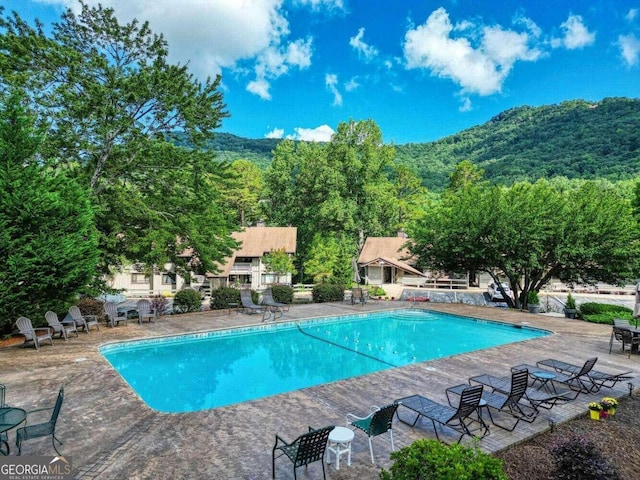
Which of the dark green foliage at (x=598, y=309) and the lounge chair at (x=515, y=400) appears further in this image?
the dark green foliage at (x=598, y=309)

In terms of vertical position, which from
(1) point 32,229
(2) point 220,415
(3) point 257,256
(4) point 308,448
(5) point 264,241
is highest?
(5) point 264,241

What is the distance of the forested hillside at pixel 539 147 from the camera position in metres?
51.9

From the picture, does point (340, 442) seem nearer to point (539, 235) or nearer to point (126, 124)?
point (126, 124)

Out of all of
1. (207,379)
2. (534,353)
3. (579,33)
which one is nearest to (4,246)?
(207,379)

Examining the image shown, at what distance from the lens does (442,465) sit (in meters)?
3.17

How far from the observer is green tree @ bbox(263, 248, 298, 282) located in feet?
106

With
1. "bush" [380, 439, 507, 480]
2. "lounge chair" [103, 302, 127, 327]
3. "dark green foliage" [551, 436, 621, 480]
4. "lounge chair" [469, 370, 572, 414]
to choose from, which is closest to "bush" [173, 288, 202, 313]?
"lounge chair" [103, 302, 127, 327]

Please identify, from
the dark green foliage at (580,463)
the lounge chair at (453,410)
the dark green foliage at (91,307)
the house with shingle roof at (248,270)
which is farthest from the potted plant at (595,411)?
the house with shingle roof at (248,270)

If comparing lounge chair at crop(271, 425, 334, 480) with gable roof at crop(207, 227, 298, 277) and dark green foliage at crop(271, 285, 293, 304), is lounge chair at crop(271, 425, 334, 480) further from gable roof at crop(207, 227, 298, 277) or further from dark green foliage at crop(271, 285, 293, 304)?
gable roof at crop(207, 227, 298, 277)

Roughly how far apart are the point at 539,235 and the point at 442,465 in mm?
17786

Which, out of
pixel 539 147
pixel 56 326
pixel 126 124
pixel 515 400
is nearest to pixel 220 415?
pixel 515 400

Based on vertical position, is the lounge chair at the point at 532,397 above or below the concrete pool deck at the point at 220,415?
above

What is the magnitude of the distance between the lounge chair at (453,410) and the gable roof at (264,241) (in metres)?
29.1

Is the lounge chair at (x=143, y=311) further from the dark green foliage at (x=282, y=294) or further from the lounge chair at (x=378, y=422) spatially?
the lounge chair at (x=378, y=422)
